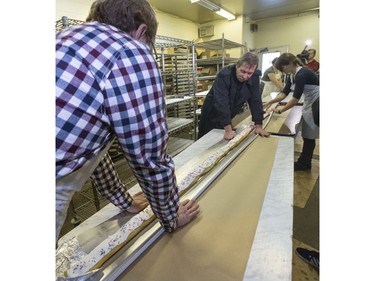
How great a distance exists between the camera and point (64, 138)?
48cm

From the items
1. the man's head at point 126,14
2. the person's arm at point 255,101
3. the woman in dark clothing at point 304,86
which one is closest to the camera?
the man's head at point 126,14

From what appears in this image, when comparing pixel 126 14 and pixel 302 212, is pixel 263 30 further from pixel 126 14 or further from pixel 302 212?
pixel 126 14

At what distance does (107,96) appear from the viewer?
1.61ft

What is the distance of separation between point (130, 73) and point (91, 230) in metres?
0.57

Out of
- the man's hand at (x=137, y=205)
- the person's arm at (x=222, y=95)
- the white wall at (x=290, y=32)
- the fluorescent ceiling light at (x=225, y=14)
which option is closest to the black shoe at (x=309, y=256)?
the person's arm at (x=222, y=95)

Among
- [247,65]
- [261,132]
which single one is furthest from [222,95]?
[261,132]

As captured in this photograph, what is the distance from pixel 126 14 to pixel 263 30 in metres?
6.71

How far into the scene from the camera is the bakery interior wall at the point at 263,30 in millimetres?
5488

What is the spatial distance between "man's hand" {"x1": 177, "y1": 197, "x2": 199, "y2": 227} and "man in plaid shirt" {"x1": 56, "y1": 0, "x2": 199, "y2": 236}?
229 millimetres

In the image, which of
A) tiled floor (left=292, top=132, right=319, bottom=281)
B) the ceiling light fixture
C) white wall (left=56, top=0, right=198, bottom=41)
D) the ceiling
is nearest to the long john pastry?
tiled floor (left=292, top=132, right=319, bottom=281)

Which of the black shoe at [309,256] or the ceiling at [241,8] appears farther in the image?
the ceiling at [241,8]

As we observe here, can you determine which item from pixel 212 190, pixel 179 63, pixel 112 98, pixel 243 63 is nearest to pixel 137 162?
pixel 112 98

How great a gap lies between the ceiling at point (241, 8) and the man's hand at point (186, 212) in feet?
14.6

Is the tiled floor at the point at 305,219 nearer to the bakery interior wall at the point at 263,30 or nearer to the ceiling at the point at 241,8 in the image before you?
the ceiling at the point at 241,8
